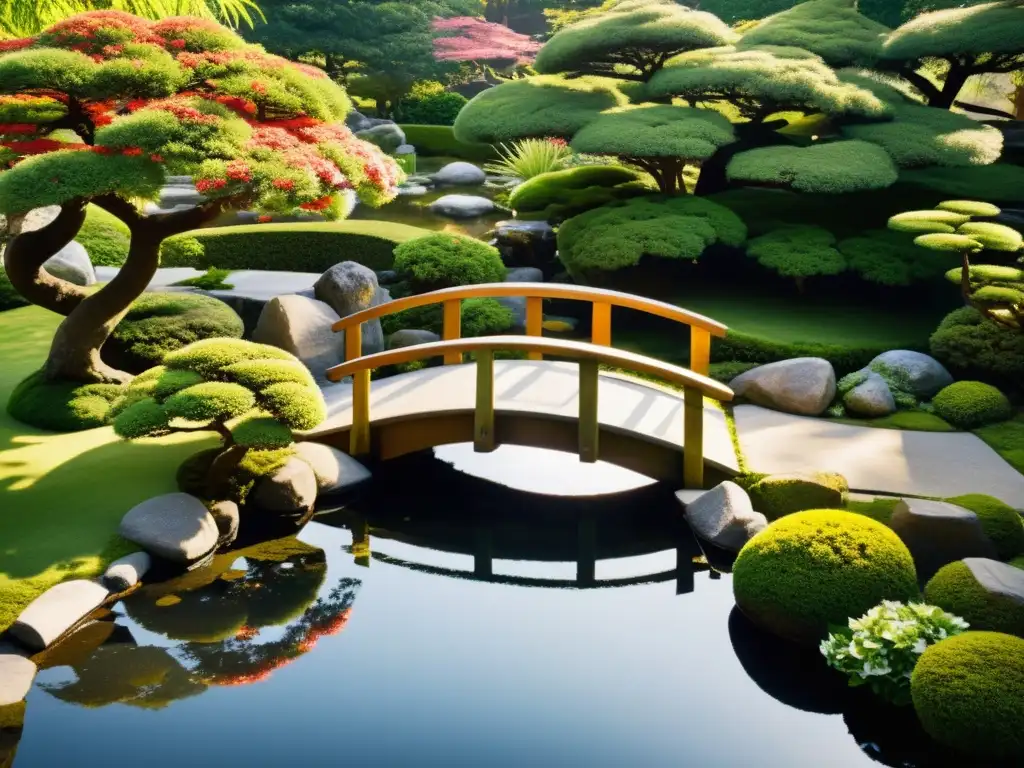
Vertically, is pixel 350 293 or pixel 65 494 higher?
pixel 350 293

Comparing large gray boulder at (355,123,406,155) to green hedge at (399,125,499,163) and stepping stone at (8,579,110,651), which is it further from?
stepping stone at (8,579,110,651)

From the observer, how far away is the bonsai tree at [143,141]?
6945mm

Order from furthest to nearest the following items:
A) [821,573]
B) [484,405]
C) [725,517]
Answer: [484,405]
[725,517]
[821,573]

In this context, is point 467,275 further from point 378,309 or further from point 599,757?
point 599,757

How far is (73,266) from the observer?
11148mm

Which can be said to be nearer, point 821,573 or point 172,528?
point 821,573

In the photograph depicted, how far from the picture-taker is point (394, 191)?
8109mm

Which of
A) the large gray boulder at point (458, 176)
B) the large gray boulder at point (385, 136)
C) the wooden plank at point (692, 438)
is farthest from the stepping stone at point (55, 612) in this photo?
the large gray boulder at point (385, 136)

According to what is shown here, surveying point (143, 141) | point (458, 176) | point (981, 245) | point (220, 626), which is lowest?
point (458, 176)

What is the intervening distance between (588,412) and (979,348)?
12.2ft

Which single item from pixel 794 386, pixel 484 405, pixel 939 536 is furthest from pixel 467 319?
pixel 939 536

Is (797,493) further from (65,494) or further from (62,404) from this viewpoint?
(62,404)

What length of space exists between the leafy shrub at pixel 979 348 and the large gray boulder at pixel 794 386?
112 cm

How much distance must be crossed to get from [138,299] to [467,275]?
10.8ft
